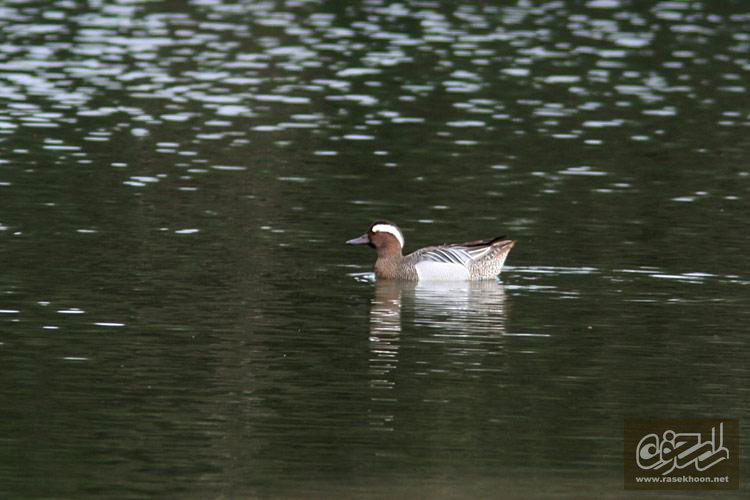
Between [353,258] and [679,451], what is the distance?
977cm

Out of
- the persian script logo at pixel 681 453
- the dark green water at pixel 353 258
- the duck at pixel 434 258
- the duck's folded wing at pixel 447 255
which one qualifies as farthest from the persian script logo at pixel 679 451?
the duck's folded wing at pixel 447 255

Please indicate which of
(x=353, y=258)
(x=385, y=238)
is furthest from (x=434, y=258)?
(x=353, y=258)

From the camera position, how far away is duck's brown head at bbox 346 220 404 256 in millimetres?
23281

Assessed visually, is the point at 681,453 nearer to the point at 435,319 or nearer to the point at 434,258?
the point at 435,319

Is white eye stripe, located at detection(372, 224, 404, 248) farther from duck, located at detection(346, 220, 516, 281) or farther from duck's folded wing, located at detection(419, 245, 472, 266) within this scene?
duck's folded wing, located at detection(419, 245, 472, 266)

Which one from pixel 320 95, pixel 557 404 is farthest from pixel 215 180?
pixel 557 404

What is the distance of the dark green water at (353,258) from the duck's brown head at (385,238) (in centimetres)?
44

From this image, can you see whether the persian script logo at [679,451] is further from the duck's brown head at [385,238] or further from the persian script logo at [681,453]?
the duck's brown head at [385,238]

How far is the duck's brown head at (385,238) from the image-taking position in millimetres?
23281

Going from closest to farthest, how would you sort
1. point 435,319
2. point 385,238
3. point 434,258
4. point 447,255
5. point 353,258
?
1. point 435,319
2. point 447,255
3. point 434,258
4. point 385,238
5. point 353,258

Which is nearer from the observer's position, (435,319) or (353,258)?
(435,319)

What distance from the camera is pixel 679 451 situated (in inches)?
601

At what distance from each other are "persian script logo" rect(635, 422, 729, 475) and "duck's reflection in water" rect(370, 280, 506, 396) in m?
2.84

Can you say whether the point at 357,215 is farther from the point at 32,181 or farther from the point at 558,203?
the point at 32,181
